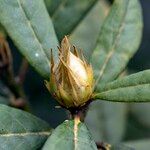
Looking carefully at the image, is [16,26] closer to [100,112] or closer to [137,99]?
[137,99]

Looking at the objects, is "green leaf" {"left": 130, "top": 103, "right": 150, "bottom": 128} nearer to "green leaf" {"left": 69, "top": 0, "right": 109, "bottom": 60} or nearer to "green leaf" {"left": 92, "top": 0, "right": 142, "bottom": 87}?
"green leaf" {"left": 69, "top": 0, "right": 109, "bottom": 60}

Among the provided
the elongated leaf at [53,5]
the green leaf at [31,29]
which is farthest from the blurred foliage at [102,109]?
the green leaf at [31,29]

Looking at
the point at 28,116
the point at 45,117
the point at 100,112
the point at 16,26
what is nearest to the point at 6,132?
the point at 28,116

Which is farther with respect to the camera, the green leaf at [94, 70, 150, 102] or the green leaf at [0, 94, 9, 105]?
the green leaf at [0, 94, 9, 105]

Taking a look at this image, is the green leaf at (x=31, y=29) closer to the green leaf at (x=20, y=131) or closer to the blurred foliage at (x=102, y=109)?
the green leaf at (x=20, y=131)

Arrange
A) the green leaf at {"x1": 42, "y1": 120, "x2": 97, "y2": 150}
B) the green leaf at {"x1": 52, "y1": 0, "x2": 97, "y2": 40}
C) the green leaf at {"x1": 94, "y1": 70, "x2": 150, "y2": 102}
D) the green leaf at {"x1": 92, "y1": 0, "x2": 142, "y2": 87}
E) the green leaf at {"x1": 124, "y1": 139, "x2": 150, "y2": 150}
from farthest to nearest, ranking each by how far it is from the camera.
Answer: the green leaf at {"x1": 124, "y1": 139, "x2": 150, "y2": 150} → the green leaf at {"x1": 52, "y1": 0, "x2": 97, "y2": 40} → the green leaf at {"x1": 92, "y1": 0, "x2": 142, "y2": 87} → the green leaf at {"x1": 94, "y1": 70, "x2": 150, "y2": 102} → the green leaf at {"x1": 42, "y1": 120, "x2": 97, "y2": 150}

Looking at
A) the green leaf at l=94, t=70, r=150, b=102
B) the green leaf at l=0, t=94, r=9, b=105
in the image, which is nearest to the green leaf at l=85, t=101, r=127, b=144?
the green leaf at l=0, t=94, r=9, b=105
